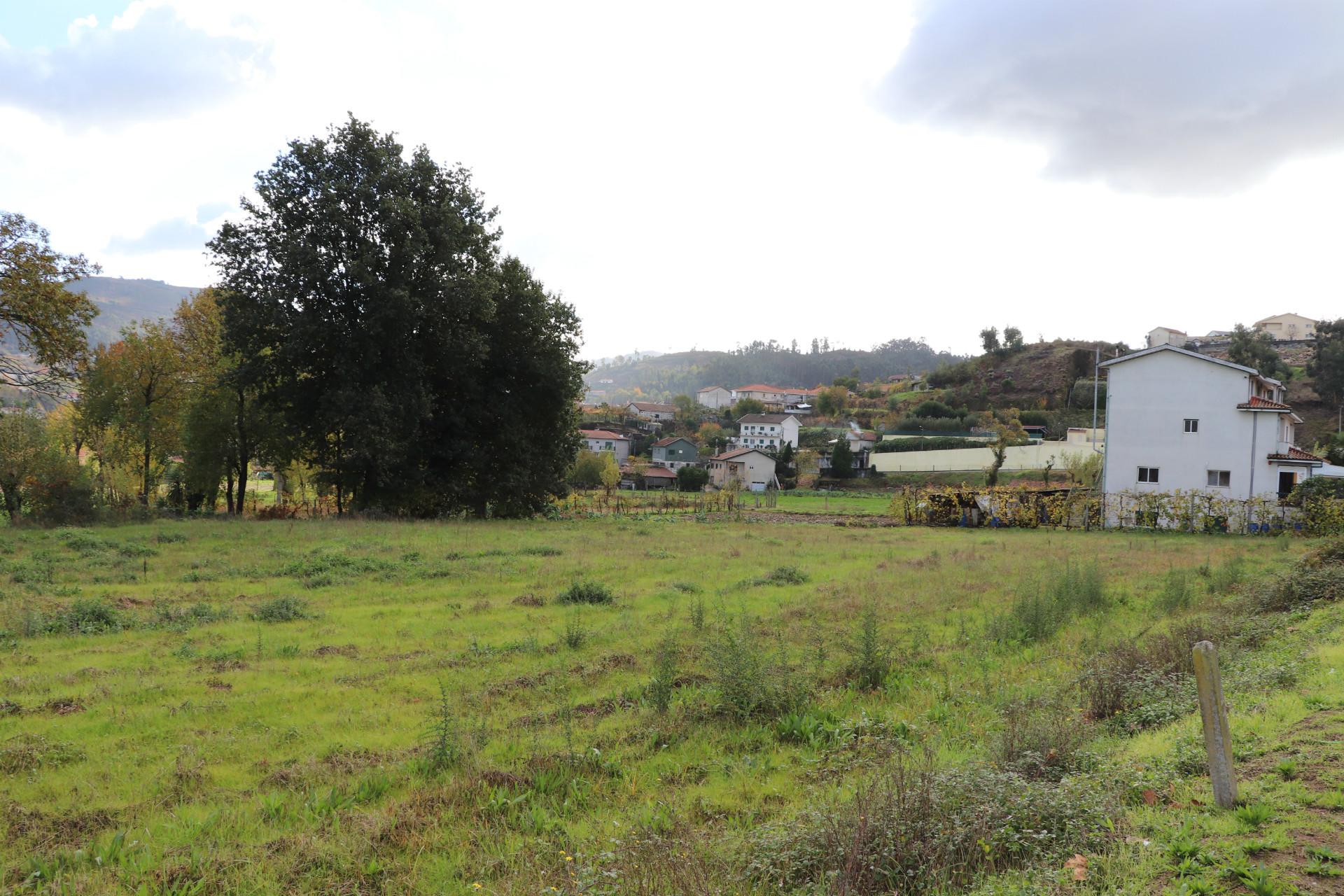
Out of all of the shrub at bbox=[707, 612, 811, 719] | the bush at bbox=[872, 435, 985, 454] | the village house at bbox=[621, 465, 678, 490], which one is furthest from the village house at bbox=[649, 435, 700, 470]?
the shrub at bbox=[707, 612, 811, 719]

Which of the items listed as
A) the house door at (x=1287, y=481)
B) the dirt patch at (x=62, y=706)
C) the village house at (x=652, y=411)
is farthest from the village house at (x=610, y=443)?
the dirt patch at (x=62, y=706)

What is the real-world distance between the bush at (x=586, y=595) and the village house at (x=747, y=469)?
218 feet

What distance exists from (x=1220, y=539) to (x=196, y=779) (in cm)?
3289

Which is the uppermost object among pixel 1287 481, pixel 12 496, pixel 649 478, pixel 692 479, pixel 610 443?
pixel 1287 481

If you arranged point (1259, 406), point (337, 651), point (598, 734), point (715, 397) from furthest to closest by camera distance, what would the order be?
point (715, 397) → point (1259, 406) → point (337, 651) → point (598, 734)

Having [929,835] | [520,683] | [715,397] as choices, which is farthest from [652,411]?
[929,835]

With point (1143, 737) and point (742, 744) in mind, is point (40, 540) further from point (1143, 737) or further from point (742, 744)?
point (1143, 737)

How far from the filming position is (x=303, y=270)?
84.9ft

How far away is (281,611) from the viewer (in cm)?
1230

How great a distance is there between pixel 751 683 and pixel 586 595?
666 centimetres

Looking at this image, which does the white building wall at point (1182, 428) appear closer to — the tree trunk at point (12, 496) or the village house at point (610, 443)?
the tree trunk at point (12, 496)

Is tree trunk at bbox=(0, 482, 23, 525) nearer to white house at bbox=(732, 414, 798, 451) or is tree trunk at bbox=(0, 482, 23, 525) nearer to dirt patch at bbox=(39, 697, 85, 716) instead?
dirt patch at bbox=(39, 697, 85, 716)

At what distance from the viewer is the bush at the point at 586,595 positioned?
46.6 ft

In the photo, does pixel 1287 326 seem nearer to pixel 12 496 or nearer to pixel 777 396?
pixel 777 396
